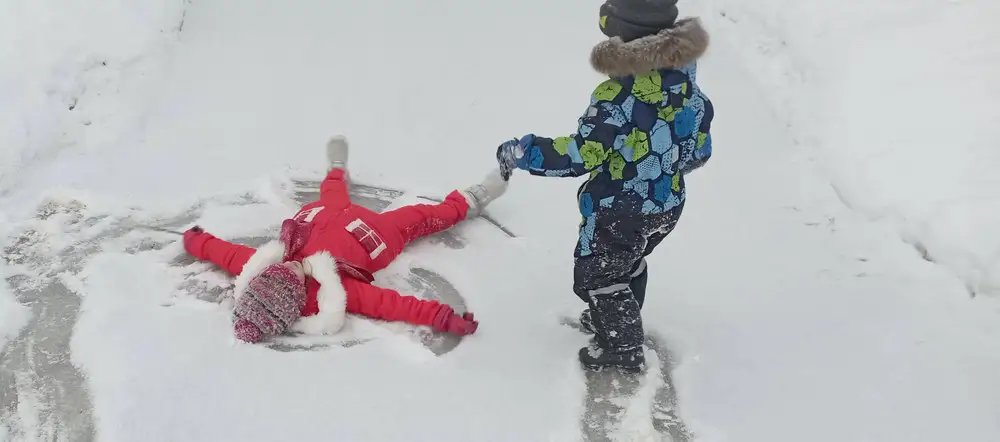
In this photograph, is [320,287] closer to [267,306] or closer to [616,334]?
[267,306]

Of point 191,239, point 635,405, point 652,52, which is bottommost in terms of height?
point 635,405

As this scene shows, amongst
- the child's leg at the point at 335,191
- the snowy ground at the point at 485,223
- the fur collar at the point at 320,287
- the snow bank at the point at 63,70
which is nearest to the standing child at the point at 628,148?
the snowy ground at the point at 485,223

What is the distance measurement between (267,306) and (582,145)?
122 cm

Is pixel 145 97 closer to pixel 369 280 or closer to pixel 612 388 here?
pixel 369 280

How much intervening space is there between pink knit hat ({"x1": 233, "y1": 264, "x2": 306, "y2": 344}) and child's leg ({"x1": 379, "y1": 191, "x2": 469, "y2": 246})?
63 cm

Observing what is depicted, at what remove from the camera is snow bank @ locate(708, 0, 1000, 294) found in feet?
11.5

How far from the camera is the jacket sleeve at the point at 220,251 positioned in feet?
10.6

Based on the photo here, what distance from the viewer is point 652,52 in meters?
2.36

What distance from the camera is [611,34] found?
2.47 meters

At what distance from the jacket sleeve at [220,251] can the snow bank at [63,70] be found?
3.19 ft

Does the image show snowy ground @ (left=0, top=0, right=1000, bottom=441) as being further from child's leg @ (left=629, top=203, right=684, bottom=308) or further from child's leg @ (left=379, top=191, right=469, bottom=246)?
child's leg @ (left=629, top=203, right=684, bottom=308)

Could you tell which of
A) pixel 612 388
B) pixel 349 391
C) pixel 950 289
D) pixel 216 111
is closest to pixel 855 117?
pixel 950 289

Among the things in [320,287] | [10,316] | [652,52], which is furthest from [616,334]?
[10,316]

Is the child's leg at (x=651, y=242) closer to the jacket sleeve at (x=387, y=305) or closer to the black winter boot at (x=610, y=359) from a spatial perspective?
the black winter boot at (x=610, y=359)
